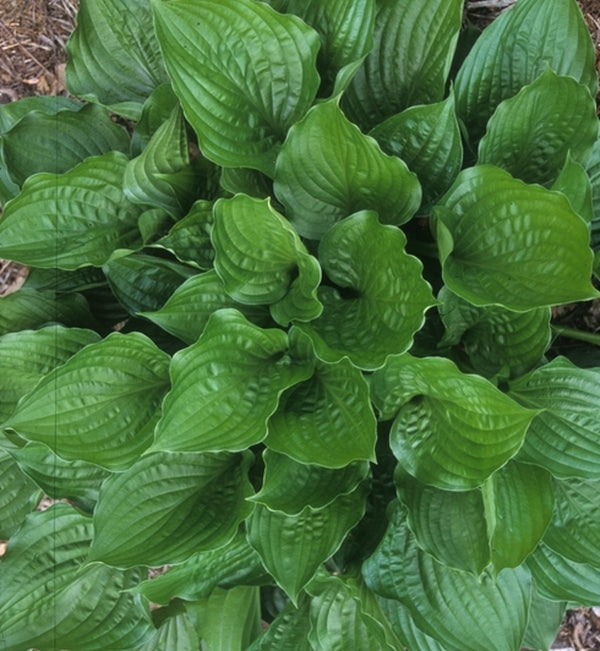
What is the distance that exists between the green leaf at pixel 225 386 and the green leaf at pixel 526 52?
53 cm

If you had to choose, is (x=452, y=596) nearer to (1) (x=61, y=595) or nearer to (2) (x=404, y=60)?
(1) (x=61, y=595)

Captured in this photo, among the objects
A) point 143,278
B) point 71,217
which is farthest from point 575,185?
point 71,217

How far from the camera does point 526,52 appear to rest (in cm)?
115

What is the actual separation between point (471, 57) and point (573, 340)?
22.5 inches

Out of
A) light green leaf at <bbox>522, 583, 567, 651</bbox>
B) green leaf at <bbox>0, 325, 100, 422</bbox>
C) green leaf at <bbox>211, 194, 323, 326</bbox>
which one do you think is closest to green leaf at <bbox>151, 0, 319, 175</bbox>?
green leaf at <bbox>211, 194, 323, 326</bbox>

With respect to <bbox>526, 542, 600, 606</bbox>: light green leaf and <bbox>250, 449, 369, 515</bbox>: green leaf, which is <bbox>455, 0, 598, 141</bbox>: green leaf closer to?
<bbox>250, 449, 369, 515</bbox>: green leaf

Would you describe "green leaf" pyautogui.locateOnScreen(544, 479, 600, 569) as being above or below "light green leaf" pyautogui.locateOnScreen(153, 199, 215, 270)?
below

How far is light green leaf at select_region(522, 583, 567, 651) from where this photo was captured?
49.6 inches

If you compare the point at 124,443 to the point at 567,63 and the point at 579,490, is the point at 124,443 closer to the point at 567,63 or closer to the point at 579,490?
the point at 579,490

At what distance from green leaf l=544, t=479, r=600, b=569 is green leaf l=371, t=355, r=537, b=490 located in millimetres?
265

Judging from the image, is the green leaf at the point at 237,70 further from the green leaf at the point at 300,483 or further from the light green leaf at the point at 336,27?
the green leaf at the point at 300,483

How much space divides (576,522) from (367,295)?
0.49 metres

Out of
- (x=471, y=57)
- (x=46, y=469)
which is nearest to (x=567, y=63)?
(x=471, y=57)

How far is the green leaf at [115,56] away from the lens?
1.27 m
